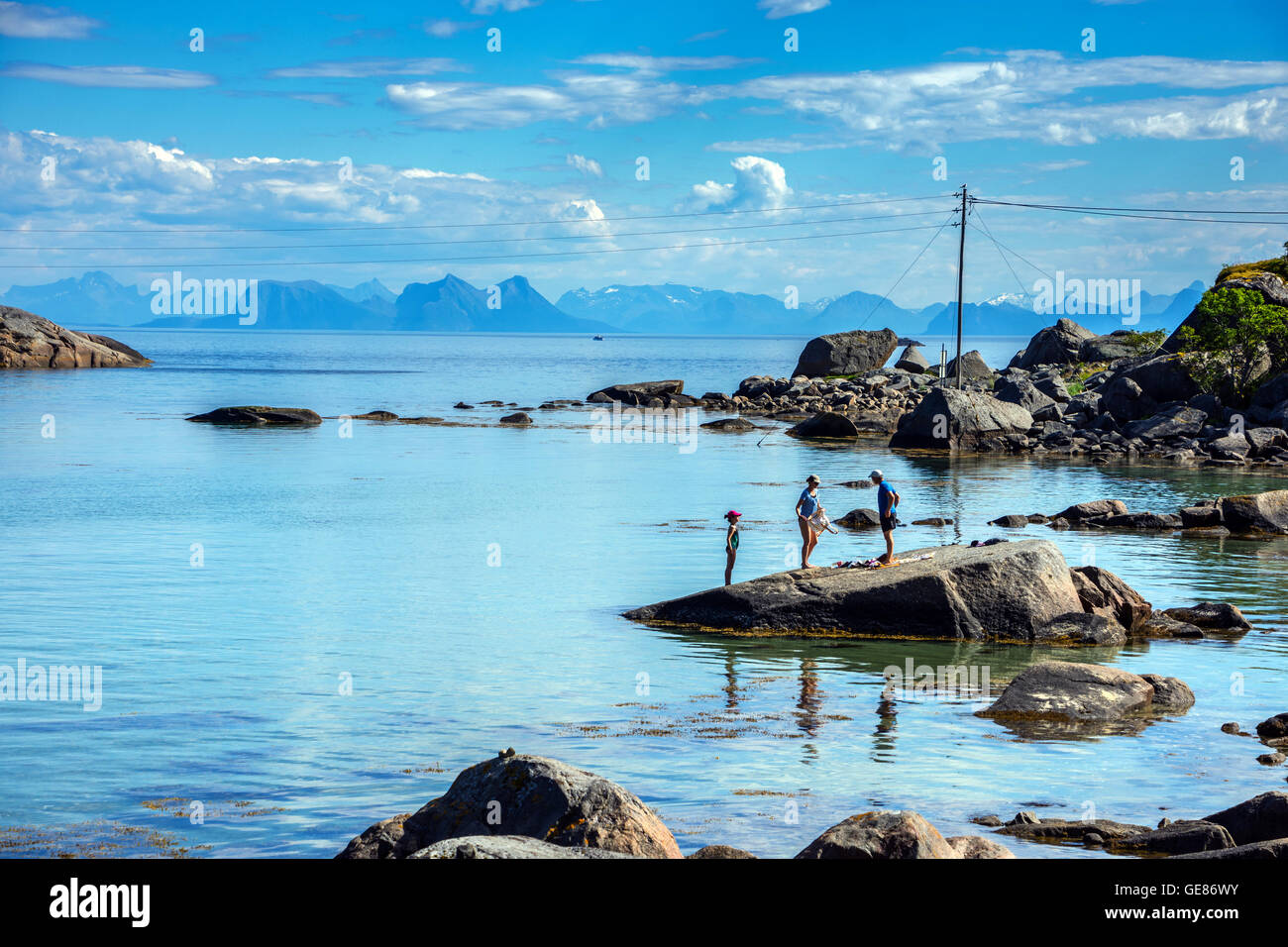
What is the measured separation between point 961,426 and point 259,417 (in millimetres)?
46720

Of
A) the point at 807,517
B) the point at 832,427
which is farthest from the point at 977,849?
the point at 832,427

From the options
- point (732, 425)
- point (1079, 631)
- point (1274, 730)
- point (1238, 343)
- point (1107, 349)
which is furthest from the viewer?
point (1107, 349)

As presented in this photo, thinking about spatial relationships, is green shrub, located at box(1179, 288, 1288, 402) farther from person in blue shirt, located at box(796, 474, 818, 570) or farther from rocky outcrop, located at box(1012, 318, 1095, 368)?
person in blue shirt, located at box(796, 474, 818, 570)

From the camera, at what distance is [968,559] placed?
867 inches

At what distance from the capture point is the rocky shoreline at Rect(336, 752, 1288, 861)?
901cm

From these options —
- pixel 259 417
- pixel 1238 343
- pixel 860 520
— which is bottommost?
pixel 860 520

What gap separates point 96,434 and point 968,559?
200 feet

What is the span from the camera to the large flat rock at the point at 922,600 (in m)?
21.6

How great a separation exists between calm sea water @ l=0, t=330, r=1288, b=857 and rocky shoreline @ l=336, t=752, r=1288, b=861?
1.70 meters

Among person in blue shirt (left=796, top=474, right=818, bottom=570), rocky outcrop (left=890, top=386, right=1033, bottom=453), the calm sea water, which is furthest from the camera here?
rocky outcrop (left=890, top=386, right=1033, bottom=453)

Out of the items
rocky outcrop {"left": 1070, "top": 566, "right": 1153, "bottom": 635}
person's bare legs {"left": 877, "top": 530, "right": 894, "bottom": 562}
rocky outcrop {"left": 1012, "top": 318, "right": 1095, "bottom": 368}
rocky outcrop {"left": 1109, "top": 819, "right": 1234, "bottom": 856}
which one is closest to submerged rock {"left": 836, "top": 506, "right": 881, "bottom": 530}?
person's bare legs {"left": 877, "top": 530, "right": 894, "bottom": 562}

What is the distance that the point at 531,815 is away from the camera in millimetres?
9672

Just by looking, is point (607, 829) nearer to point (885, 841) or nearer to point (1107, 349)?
point (885, 841)
